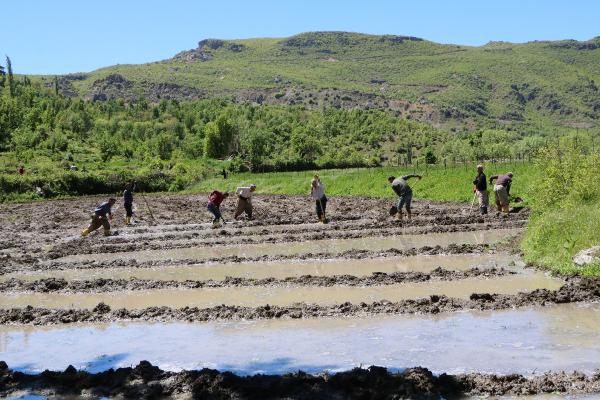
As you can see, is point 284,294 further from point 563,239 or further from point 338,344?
point 563,239

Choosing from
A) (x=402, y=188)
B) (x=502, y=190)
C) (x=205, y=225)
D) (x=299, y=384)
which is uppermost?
(x=402, y=188)

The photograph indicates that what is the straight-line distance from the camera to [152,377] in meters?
8.97

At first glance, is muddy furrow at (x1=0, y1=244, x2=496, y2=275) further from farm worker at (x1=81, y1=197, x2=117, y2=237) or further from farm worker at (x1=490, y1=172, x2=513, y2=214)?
farm worker at (x1=490, y1=172, x2=513, y2=214)

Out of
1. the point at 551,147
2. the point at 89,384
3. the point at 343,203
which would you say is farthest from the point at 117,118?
the point at 89,384

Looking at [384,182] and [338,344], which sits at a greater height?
[384,182]

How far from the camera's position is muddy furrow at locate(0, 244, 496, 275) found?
1886 centimetres

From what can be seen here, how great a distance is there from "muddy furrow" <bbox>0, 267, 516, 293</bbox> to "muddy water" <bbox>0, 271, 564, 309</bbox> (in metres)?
0.28

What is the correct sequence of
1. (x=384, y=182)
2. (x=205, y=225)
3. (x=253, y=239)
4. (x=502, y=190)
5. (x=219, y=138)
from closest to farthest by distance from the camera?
1. (x=253, y=239)
2. (x=502, y=190)
3. (x=205, y=225)
4. (x=384, y=182)
5. (x=219, y=138)

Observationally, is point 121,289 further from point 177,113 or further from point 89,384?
point 177,113

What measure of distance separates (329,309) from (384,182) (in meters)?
33.0

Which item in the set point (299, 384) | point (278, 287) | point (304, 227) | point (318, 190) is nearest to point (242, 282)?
point (278, 287)

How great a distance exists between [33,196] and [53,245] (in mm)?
32995

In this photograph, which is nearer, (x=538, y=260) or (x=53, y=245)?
(x=538, y=260)

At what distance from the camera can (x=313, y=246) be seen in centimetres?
2198
